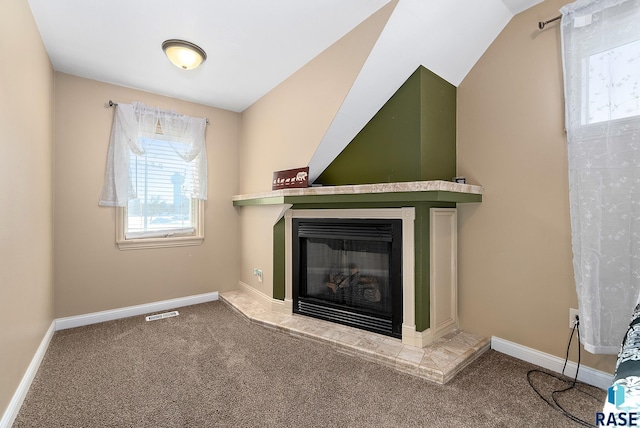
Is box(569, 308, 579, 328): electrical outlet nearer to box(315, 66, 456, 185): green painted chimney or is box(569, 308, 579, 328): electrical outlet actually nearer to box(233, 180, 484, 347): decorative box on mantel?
box(233, 180, 484, 347): decorative box on mantel

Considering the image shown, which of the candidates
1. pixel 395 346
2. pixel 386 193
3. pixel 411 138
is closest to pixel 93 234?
pixel 386 193

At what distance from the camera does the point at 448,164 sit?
247 cm

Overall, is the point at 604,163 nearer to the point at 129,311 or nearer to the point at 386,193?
the point at 386,193

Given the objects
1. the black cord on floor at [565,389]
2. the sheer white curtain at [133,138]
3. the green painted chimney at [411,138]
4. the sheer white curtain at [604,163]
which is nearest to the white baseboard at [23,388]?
the sheer white curtain at [133,138]

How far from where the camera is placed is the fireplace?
7.67 feet

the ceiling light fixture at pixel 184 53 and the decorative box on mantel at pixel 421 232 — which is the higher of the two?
the ceiling light fixture at pixel 184 53

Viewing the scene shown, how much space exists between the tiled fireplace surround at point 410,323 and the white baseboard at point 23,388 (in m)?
1.59

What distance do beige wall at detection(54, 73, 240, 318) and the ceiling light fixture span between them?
107 centimetres

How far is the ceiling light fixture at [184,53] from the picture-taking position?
2.35m

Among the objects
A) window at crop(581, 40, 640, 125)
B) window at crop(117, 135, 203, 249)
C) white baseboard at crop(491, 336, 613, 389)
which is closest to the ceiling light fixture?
window at crop(117, 135, 203, 249)

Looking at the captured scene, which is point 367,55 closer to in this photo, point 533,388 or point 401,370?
point 401,370

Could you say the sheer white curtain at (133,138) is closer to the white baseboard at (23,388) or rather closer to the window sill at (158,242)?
the window sill at (158,242)

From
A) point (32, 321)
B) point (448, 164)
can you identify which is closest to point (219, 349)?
point (32, 321)

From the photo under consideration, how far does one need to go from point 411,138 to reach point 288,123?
136 cm
